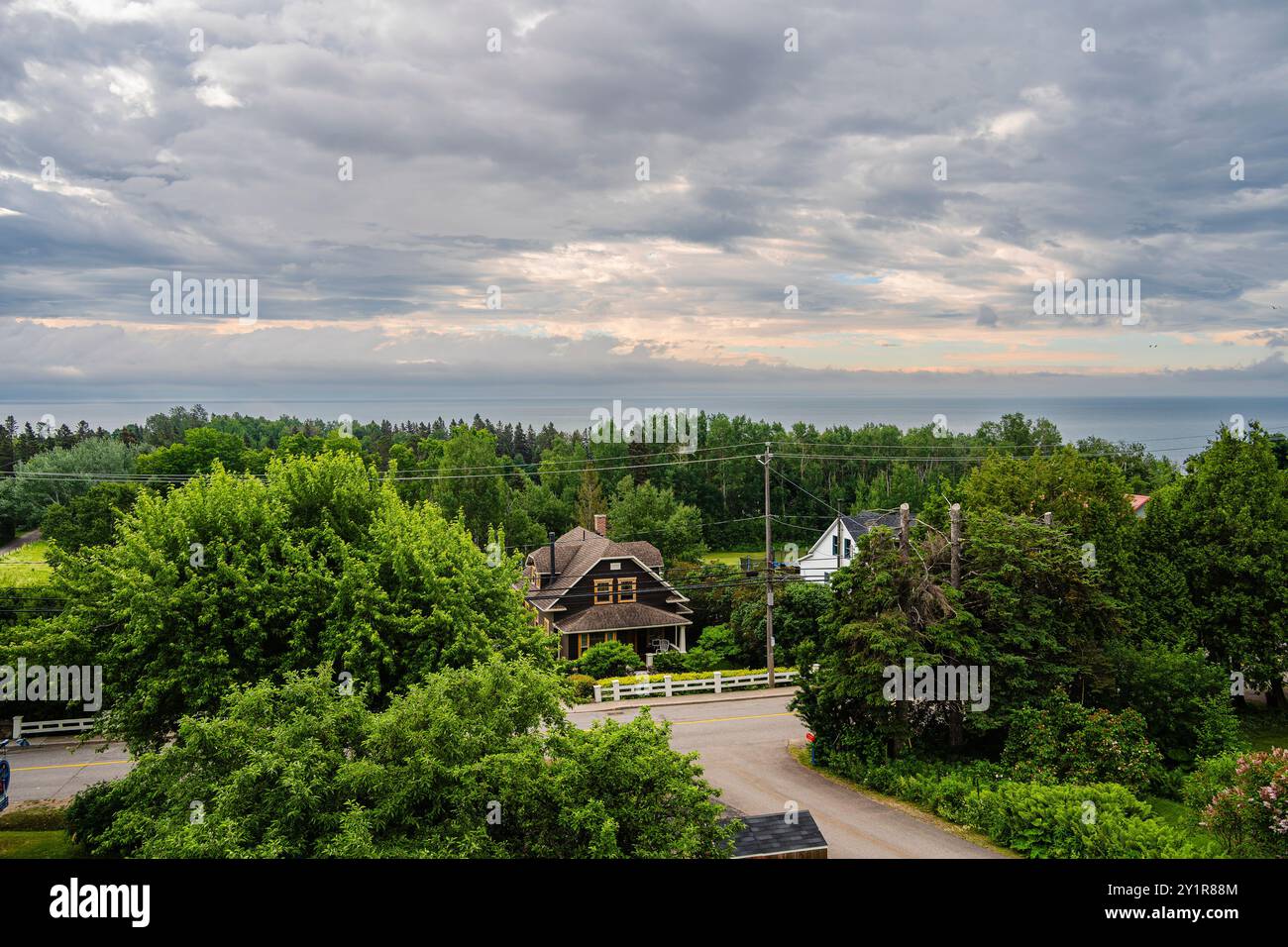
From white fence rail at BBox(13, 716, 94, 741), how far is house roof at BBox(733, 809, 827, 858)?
25.9 m

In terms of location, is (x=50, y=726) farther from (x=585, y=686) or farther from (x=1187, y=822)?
(x=1187, y=822)

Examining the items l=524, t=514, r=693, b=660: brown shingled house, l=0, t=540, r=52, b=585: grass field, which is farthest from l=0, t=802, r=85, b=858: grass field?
l=524, t=514, r=693, b=660: brown shingled house

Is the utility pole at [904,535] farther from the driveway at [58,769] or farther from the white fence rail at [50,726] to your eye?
the white fence rail at [50,726]

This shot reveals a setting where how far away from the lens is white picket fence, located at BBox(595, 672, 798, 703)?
118ft

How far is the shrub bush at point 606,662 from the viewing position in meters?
39.7

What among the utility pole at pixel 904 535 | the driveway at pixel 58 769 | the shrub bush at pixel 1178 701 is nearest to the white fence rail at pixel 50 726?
the driveway at pixel 58 769

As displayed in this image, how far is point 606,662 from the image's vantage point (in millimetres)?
39719

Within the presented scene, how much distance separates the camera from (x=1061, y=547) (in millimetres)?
26750

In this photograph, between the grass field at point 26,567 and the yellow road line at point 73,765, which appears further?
the grass field at point 26,567

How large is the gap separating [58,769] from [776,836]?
2381cm

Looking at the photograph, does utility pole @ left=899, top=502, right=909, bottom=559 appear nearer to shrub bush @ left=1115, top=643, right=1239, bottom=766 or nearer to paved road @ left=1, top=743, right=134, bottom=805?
shrub bush @ left=1115, top=643, right=1239, bottom=766

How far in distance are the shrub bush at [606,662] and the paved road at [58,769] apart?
58.6 ft
